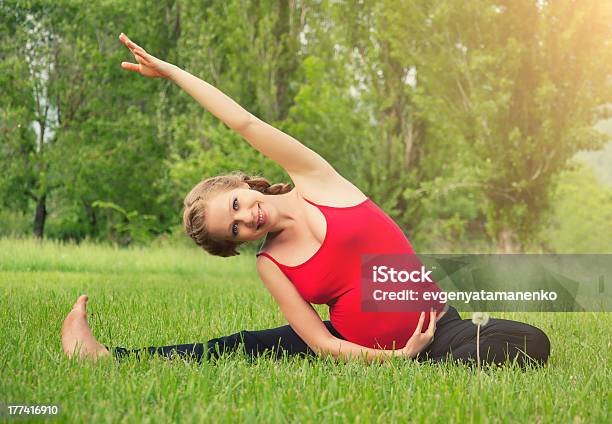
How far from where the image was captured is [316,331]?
346cm

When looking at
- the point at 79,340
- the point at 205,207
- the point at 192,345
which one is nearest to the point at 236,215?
the point at 205,207

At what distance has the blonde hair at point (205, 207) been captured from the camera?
11.1ft

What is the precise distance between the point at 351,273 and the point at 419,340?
1.41ft

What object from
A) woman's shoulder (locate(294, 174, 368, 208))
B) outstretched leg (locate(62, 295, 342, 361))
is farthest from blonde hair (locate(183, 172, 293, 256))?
outstretched leg (locate(62, 295, 342, 361))

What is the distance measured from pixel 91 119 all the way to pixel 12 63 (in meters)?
2.31

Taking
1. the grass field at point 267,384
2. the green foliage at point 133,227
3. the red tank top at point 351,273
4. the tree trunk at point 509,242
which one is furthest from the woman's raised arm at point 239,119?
the green foliage at point 133,227

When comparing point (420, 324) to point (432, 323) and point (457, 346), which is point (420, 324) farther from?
point (457, 346)

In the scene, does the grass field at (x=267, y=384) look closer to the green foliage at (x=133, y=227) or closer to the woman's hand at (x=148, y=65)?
the woman's hand at (x=148, y=65)

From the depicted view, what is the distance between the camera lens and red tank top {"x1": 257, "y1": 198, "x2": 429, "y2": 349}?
3428 mm

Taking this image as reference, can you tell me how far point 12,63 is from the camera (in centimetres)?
1828

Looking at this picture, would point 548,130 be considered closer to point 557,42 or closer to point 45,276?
point 557,42

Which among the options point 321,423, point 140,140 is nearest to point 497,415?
point 321,423

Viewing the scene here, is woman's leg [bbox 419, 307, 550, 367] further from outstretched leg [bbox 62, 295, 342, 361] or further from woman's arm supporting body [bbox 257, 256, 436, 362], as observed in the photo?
outstretched leg [bbox 62, 295, 342, 361]

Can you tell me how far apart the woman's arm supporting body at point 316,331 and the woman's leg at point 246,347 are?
18 cm
